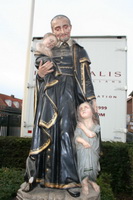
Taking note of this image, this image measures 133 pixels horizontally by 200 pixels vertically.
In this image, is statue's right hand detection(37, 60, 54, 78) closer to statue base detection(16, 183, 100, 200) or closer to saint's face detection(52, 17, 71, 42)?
saint's face detection(52, 17, 71, 42)

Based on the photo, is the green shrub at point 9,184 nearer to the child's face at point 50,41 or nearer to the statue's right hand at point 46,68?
the statue's right hand at point 46,68

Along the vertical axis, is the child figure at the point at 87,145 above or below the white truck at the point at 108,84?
below

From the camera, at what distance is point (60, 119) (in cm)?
244

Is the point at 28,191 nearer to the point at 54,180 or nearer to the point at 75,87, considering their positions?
the point at 54,180

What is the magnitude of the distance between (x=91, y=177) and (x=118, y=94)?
12.1 feet

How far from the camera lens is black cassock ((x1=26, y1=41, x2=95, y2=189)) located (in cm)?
230

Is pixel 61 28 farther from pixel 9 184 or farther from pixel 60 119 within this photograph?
pixel 9 184

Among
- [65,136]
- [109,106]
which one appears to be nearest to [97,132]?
[65,136]

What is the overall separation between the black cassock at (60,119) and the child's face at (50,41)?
9 centimetres

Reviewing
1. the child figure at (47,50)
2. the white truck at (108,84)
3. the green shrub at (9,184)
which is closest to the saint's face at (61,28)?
the child figure at (47,50)

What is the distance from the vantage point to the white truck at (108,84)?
5.67m

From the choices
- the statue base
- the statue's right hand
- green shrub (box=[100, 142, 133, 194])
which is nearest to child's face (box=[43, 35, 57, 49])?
the statue's right hand

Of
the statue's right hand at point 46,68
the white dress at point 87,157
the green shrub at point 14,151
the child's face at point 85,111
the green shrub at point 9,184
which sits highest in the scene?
the statue's right hand at point 46,68

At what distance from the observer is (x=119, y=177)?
207 inches
